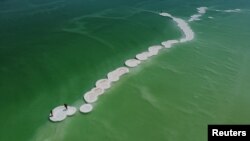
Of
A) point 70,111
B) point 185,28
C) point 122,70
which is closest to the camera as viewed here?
point 70,111

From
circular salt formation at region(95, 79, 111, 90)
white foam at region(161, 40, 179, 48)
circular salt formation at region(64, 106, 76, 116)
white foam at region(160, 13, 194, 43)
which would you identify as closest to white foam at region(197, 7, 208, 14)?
white foam at region(160, 13, 194, 43)

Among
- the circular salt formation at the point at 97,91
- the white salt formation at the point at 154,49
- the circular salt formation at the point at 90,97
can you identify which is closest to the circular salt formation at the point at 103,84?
the circular salt formation at the point at 97,91

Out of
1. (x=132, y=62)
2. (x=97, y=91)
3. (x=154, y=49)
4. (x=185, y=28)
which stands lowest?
(x=97, y=91)

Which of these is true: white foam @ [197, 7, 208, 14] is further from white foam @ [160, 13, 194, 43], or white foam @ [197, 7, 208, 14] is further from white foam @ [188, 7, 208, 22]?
white foam @ [160, 13, 194, 43]

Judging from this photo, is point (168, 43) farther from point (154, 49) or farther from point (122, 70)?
point (122, 70)

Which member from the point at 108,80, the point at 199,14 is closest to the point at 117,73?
the point at 108,80
